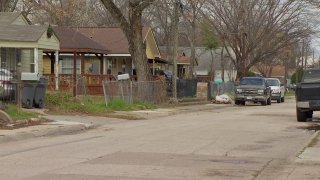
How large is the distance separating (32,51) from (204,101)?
1411cm

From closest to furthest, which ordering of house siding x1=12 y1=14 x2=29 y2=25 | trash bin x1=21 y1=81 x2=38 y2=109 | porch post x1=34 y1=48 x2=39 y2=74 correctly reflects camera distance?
trash bin x1=21 y1=81 x2=38 y2=109, porch post x1=34 y1=48 x2=39 y2=74, house siding x1=12 y1=14 x2=29 y2=25

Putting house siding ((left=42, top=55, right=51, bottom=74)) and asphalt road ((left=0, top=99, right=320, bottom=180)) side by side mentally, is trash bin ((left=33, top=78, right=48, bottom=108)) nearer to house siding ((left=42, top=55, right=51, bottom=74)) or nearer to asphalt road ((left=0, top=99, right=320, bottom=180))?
asphalt road ((left=0, top=99, right=320, bottom=180))

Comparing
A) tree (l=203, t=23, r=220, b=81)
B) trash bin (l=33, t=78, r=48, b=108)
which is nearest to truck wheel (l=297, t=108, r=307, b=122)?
trash bin (l=33, t=78, r=48, b=108)

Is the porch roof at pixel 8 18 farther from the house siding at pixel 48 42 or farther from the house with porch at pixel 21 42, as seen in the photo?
the house siding at pixel 48 42

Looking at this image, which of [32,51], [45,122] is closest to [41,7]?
[32,51]

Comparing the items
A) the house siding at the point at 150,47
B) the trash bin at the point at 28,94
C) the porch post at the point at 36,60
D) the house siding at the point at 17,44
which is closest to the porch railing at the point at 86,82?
the porch post at the point at 36,60

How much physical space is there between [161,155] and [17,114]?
8.88 m

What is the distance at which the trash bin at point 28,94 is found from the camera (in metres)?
23.1

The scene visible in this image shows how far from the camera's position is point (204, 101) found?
41719 mm

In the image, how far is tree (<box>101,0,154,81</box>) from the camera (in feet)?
103

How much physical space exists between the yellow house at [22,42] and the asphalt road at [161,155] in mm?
10813

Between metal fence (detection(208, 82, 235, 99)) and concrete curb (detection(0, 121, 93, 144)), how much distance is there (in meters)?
24.8

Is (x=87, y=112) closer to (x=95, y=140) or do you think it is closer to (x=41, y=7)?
(x=95, y=140)

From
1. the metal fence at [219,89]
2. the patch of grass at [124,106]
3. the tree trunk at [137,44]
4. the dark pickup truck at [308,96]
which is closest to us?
the dark pickup truck at [308,96]
